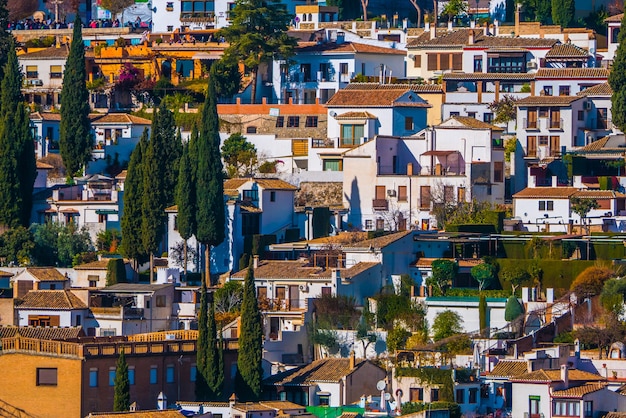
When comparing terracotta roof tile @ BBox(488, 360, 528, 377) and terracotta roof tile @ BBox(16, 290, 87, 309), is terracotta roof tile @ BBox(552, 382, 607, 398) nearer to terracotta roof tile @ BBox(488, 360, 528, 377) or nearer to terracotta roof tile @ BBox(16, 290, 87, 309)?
terracotta roof tile @ BBox(488, 360, 528, 377)

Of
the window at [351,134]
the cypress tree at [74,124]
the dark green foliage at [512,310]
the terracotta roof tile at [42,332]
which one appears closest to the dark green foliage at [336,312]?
the dark green foliage at [512,310]

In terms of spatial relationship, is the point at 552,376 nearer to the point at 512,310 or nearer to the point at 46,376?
the point at 512,310

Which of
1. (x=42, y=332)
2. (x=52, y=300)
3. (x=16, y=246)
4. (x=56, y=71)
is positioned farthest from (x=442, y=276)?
(x=56, y=71)

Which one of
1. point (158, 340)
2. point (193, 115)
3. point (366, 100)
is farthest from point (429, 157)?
point (158, 340)

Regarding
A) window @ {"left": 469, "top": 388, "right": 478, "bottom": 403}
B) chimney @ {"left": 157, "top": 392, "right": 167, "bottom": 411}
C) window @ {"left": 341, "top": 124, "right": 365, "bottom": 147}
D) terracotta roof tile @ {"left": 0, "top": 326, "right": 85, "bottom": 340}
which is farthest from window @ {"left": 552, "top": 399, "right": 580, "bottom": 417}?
window @ {"left": 341, "top": 124, "right": 365, "bottom": 147}

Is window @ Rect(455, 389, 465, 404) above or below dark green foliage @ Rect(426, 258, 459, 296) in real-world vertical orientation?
below

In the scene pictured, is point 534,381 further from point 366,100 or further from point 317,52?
point 317,52
